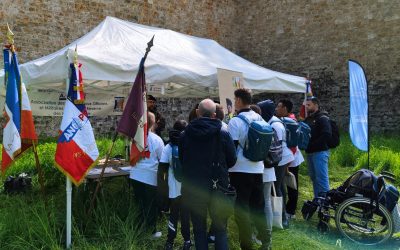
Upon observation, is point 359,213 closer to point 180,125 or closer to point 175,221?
point 175,221

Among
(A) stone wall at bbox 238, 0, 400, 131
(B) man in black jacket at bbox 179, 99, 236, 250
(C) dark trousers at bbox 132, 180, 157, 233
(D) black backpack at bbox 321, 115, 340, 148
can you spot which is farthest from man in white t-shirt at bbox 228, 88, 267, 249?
(A) stone wall at bbox 238, 0, 400, 131

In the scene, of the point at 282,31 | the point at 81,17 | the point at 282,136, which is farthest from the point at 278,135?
the point at 282,31

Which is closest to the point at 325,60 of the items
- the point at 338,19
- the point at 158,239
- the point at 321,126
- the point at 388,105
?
the point at 338,19

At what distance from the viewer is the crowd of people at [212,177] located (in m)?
4.08

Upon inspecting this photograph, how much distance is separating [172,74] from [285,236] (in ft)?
8.44

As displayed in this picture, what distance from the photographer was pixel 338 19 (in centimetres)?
1599

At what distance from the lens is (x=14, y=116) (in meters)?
4.57

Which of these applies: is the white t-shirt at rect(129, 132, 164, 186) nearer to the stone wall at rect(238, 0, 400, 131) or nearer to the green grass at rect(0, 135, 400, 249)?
the green grass at rect(0, 135, 400, 249)

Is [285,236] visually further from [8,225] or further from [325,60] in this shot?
[325,60]

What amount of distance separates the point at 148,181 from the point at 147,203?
30 cm

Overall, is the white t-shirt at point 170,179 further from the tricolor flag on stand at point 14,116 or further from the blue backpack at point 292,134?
the blue backpack at point 292,134

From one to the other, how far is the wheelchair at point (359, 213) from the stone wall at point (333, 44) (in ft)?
33.7

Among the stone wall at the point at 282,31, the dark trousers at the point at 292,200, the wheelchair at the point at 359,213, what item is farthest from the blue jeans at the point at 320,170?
the stone wall at the point at 282,31

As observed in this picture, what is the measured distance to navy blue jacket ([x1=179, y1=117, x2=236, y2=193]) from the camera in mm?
4047
